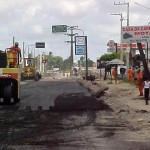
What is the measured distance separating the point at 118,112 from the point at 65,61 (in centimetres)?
17959

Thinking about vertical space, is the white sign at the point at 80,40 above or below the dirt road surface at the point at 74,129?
above

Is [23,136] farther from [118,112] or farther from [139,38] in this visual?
[139,38]

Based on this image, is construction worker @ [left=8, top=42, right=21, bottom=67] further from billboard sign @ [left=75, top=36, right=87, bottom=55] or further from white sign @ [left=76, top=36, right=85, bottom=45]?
white sign @ [left=76, top=36, right=85, bottom=45]

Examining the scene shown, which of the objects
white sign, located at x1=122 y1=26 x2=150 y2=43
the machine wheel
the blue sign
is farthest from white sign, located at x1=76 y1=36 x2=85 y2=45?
the machine wheel

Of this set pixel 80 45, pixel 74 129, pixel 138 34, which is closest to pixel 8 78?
pixel 74 129

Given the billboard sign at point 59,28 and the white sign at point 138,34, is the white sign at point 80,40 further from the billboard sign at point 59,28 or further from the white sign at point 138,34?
the white sign at point 138,34

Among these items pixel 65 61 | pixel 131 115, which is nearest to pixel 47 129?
pixel 131 115

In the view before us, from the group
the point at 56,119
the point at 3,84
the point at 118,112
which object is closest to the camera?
the point at 56,119

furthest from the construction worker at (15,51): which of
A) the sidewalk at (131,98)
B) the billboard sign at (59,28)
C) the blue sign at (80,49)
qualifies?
the billboard sign at (59,28)

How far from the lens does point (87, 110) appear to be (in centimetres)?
A: 2039

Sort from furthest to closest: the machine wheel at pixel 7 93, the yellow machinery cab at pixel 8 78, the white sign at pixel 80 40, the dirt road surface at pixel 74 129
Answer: the white sign at pixel 80 40 → the machine wheel at pixel 7 93 → the yellow machinery cab at pixel 8 78 → the dirt road surface at pixel 74 129

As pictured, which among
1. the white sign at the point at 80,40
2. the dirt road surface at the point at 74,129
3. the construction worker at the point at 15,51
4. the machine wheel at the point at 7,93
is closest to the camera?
the dirt road surface at the point at 74,129

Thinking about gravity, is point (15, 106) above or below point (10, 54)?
below

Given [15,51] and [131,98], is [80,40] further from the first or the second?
[15,51]
